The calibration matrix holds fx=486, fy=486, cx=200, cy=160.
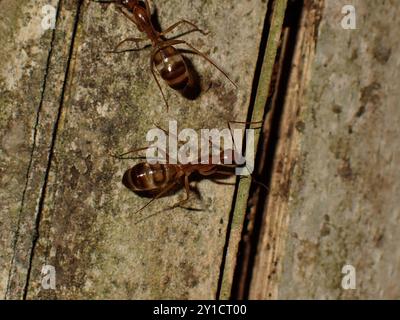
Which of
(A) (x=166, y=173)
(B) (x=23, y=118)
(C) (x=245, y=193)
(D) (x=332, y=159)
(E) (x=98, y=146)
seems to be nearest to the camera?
(B) (x=23, y=118)

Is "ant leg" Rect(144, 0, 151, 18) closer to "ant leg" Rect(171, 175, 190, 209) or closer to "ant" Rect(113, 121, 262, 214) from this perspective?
"ant" Rect(113, 121, 262, 214)

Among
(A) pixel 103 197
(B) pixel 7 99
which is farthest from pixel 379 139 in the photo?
(B) pixel 7 99

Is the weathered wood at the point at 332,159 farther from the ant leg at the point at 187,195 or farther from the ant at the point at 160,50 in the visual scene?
the ant at the point at 160,50

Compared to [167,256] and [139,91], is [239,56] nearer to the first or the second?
[139,91]

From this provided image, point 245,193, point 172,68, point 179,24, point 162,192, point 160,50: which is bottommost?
point 162,192

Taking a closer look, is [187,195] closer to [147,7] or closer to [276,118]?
[276,118]

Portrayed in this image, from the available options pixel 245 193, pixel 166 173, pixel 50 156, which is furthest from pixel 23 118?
pixel 245 193

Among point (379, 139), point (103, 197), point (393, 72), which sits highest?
point (393, 72)
